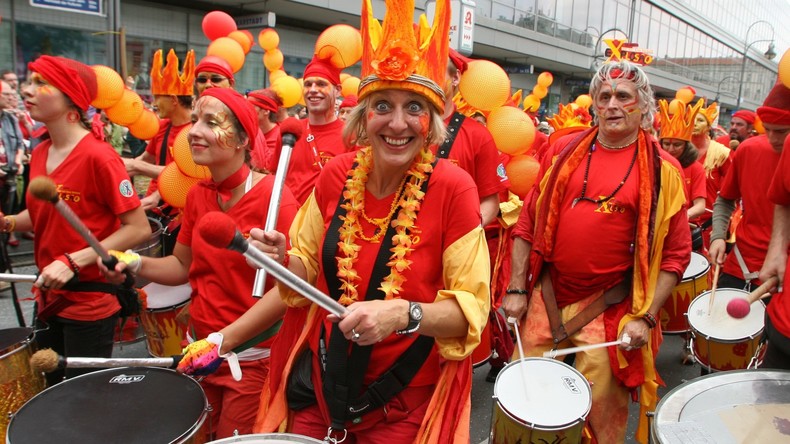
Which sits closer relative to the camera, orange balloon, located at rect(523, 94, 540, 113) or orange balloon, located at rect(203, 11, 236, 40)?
orange balloon, located at rect(203, 11, 236, 40)

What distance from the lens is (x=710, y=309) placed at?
4.09 meters

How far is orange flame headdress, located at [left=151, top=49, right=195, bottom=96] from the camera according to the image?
516 cm

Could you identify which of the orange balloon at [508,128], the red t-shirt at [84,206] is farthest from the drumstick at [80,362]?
the orange balloon at [508,128]

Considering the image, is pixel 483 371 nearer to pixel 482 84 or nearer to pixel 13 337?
pixel 482 84

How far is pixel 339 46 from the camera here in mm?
5312

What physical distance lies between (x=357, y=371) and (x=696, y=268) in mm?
3761

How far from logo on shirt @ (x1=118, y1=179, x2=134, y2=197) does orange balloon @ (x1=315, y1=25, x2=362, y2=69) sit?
2.56m

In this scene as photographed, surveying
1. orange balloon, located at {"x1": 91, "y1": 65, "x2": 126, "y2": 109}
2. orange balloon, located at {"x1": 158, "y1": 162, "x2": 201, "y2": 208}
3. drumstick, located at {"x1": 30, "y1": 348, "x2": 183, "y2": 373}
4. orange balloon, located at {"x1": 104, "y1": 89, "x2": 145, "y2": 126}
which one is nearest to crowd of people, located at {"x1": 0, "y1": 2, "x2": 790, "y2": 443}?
drumstick, located at {"x1": 30, "y1": 348, "x2": 183, "y2": 373}

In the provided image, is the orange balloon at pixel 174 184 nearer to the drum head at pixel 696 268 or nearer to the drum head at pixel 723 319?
the drum head at pixel 723 319

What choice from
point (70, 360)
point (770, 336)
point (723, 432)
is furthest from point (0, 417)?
point (770, 336)

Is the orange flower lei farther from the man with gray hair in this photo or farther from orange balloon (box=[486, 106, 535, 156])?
orange balloon (box=[486, 106, 535, 156])

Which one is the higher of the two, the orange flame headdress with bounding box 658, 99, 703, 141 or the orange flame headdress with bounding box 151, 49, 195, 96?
the orange flame headdress with bounding box 151, 49, 195, 96

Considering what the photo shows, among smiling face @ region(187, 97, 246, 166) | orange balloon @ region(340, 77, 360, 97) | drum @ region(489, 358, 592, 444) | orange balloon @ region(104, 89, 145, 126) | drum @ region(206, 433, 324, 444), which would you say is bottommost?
drum @ region(489, 358, 592, 444)

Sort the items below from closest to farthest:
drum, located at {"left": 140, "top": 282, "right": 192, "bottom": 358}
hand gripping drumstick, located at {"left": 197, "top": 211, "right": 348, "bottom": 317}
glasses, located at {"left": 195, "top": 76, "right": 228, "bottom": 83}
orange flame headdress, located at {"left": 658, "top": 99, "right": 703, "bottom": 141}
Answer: hand gripping drumstick, located at {"left": 197, "top": 211, "right": 348, "bottom": 317}
drum, located at {"left": 140, "top": 282, "right": 192, "bottom": 358}
glasses, located at {"left": 195, "top": 76, "right": 228, "bottom": 83}
orange flame headdress, located at {"left": 658, "top": 99, "right": 703, "bottom": 141}
